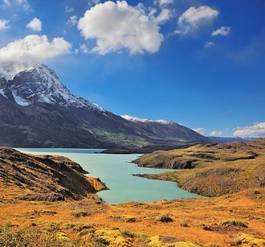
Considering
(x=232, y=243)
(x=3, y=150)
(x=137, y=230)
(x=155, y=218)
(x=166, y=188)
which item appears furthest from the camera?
(x=166, y=188)

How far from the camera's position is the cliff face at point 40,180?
72.1 metres

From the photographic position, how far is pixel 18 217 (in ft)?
150

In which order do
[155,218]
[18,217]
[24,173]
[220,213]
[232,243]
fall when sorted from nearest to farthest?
1. [232,243]
2. [18,217]
3. [155,218]
4. [220,213]
5. [24,173]

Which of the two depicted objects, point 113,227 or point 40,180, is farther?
point 40,180

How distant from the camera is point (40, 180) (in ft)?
296

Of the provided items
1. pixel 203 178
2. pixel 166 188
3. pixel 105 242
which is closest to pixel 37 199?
pixel 105 242

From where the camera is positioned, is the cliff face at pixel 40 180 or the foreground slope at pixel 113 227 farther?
the cliff face at pixel 40 180

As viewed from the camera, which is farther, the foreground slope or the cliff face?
the cliff face

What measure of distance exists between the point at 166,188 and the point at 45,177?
44.6 meters

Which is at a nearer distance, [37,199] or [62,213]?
[62,213]

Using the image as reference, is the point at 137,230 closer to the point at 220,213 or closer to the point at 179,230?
the point at 179,230

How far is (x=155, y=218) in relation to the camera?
48719 millimetres

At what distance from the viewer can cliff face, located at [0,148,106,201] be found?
237 ft

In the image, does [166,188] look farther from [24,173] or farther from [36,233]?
[36,233]
